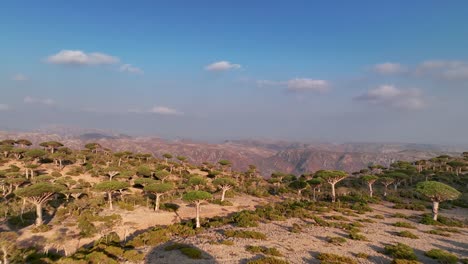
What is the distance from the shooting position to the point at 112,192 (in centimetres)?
4528

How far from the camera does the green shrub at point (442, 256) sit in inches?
786

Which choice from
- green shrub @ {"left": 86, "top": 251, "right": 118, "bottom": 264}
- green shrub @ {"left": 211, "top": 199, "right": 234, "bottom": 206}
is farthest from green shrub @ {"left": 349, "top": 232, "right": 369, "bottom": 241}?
green shrub @ {"left": 211, "top": 199, "right": 234, "bottom": 206}

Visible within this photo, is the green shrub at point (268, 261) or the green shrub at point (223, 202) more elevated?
the green shrub at point (268, 261)

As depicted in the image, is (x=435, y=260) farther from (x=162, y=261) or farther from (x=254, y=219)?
(x=162, y=261)

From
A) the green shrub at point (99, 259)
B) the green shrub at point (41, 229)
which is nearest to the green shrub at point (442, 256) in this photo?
the green shrub at point (99, 259)

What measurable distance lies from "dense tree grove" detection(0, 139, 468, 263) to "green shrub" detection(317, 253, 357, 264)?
40.6 feet

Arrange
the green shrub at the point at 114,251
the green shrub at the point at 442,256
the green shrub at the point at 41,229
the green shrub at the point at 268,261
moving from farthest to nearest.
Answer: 1. the green shrub at the point at 41,229
2. the green shrub at the point at 114,251
3. the green shrub at the point at 442,256
4. the green shrub at the point at 268,261

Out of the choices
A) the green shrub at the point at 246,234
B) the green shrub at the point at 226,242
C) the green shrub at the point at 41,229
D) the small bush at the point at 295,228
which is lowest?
the green shrub at the point at 41,229

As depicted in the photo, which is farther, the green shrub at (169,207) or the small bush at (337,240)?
the green shrub at (169,207)

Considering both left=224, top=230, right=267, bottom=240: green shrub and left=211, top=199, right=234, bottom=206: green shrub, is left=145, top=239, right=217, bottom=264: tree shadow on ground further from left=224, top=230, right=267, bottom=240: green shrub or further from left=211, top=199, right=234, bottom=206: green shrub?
left=211, top=199, right=234, bottom=206: green shrub

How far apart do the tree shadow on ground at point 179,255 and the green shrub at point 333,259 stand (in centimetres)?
826

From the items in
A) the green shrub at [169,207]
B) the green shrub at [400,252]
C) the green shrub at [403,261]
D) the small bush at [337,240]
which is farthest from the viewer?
the green shrub at [169,207]

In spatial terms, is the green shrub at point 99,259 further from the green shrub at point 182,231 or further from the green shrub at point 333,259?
the green shrub at point 333,259

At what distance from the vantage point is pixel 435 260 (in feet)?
68.1
